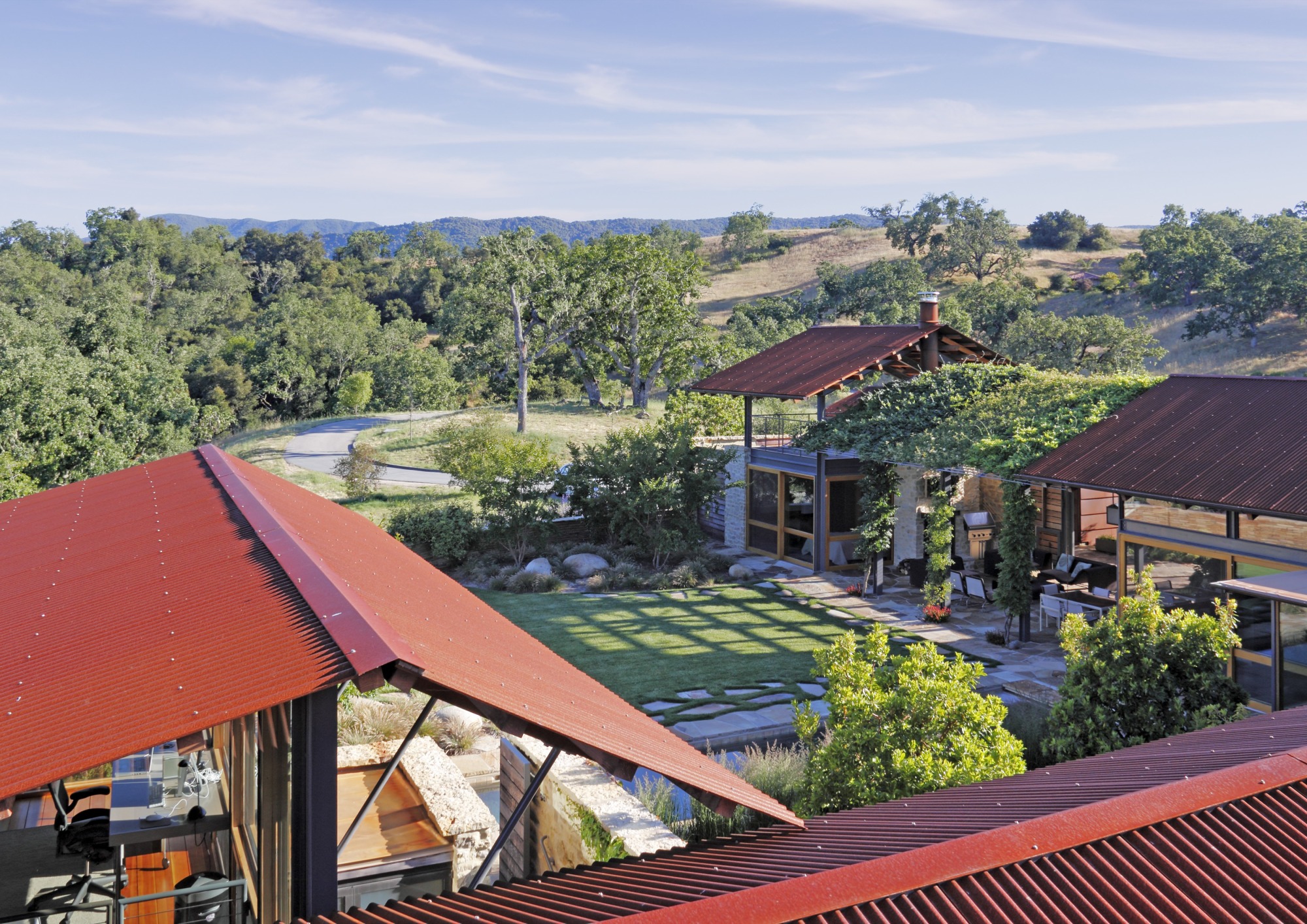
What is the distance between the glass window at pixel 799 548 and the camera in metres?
19.7

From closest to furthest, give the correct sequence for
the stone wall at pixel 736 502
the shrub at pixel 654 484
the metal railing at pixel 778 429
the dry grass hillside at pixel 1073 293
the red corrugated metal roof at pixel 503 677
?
1. the red corrugated metal roof at pixel 503 677
2. the shrub at pixel 654 484
3. the metal railing at pixel 778 429
4. the stone wall at pixel 736 502
5. the dry grass hillside at pixel 1073 293

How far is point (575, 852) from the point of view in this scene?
20.7ft

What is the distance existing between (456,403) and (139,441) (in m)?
22.2

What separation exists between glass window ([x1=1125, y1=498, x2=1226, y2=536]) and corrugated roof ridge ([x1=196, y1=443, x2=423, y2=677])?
1048 centimetres

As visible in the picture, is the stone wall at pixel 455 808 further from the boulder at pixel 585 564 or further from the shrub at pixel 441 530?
the shrub at pixel 441 530

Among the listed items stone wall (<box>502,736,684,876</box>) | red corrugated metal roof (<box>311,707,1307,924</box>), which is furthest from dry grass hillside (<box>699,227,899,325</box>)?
red corrugated metal roof (<box>311,707,1307,924</box>)

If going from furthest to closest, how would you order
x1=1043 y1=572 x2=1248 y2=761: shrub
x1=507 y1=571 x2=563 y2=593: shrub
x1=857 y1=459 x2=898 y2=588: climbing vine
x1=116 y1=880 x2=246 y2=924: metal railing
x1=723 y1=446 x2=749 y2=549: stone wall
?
x1=723 y1=446 x2=749 y2=549: stone wall → x1=507 y1=571 x2=563 y2=593: shrub → x1=857 y1=459 x2=898 y2=588: climbing vine → x1=1043 y1=572 x2=1248 y2=761: shrub → x1=116 y1=880 x2=246 y2=924: metal railing

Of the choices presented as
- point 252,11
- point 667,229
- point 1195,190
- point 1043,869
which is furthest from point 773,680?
point 1195,190

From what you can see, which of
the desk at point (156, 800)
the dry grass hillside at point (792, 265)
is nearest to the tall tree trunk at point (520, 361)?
the desk at point (156, 800)

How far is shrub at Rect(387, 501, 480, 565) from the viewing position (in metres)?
20.2

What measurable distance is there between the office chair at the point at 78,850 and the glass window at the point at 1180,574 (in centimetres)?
1064

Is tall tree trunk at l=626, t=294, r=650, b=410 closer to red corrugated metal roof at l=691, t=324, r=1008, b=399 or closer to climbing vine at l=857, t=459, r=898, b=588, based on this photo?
red corrugated metal roof at l=691, t=324, r=1008, b=399

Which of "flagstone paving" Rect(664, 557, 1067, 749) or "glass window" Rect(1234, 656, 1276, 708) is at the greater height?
"glass window" Rect(1234, 656, 1276, 708)

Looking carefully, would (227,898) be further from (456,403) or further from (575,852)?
(456,403)
